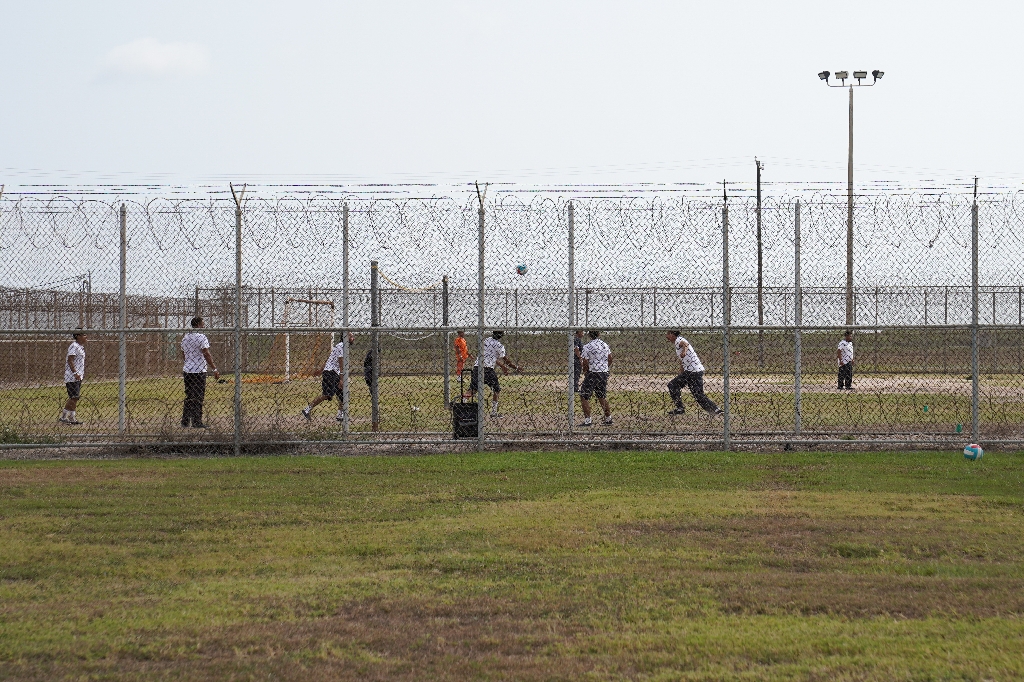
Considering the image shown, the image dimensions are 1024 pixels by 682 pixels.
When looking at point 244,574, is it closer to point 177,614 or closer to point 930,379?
A: point 177,614

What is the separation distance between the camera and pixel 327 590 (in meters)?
5.82

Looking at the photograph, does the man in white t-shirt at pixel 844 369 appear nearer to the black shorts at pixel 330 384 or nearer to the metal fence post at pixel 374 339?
the metal fence post at pixel 374 339

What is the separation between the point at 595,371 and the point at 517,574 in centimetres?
745

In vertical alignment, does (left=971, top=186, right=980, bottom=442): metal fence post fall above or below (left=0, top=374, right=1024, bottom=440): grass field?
above

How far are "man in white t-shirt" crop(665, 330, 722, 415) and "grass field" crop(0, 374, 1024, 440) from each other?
207mm

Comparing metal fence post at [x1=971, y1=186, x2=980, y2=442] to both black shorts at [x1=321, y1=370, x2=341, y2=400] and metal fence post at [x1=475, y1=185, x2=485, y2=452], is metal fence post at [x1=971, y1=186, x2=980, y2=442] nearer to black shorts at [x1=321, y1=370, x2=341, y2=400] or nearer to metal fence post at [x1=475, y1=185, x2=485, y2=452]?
metal fence post at [x1=475, y1=185, x2=485, y2=452]

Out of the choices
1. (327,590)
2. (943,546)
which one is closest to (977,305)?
(943,546)

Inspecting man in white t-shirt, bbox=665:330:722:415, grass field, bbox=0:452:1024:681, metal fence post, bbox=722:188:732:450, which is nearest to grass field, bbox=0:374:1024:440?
Result: man in white t-shirt, bbox=665:330:722:415

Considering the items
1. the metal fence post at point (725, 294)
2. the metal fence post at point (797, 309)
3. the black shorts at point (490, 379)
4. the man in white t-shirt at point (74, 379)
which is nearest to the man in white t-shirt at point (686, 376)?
the metal fence post at point (797, 309)

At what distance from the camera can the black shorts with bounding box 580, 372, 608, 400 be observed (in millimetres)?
13289

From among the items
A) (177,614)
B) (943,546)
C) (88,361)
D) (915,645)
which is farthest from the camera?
(88,361)

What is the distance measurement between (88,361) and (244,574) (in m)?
16.6

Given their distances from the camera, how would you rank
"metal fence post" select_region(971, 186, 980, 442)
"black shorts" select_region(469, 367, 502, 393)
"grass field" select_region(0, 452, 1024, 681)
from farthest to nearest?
"black shorts" select_region(469, 367, 502, 393)
"metal fence post" select_region(971, 186, 980, 442)
"grass field" select_region(0, 452, 1024, 681)

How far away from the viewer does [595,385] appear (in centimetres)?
1336
